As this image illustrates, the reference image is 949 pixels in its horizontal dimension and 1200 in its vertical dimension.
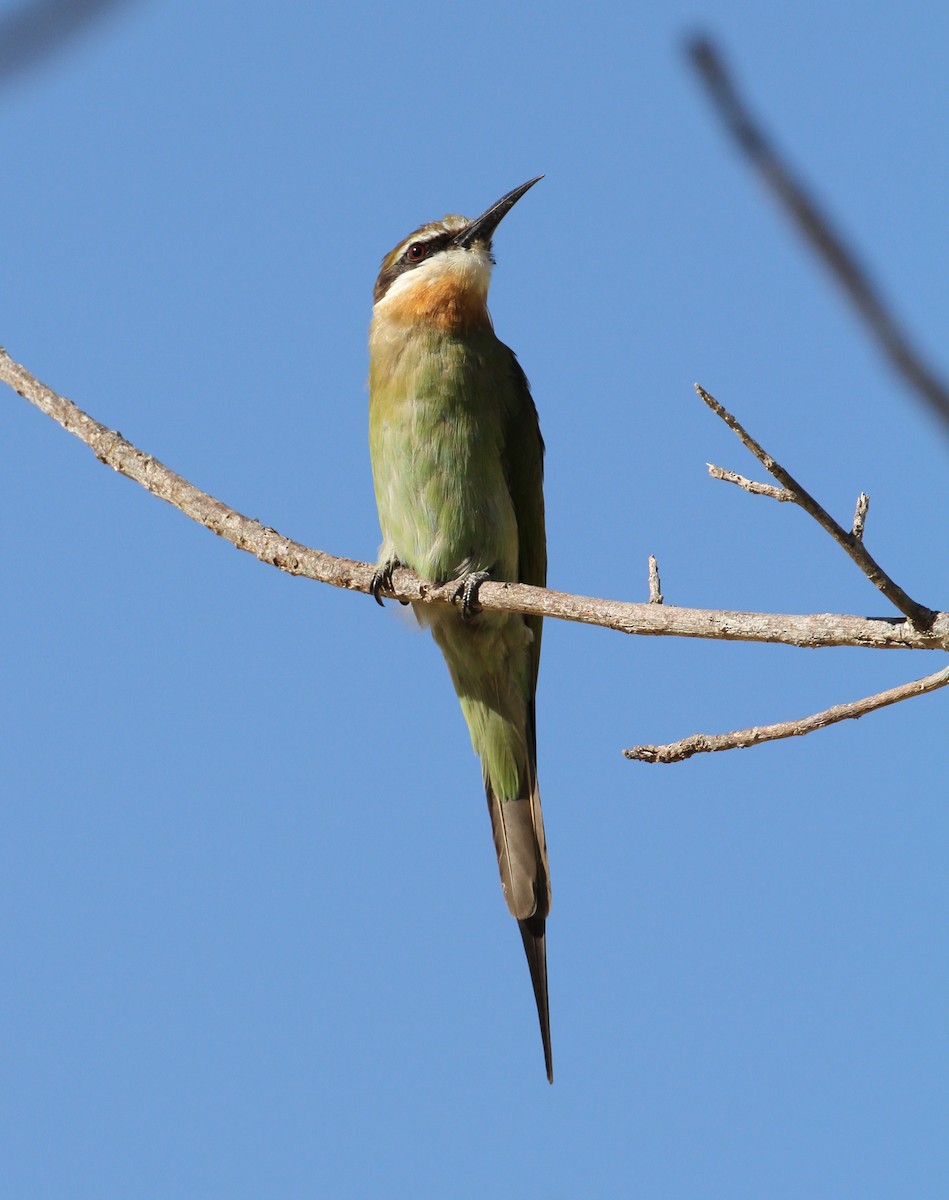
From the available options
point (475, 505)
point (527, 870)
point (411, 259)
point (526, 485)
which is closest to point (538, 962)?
point (527, 870)

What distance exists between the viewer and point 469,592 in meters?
4.17

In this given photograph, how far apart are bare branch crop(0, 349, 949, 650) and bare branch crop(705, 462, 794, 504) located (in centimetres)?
30

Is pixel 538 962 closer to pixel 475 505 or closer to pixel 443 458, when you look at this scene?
pixel 475 505

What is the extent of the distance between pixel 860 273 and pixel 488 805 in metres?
4.24

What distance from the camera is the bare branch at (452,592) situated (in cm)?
232

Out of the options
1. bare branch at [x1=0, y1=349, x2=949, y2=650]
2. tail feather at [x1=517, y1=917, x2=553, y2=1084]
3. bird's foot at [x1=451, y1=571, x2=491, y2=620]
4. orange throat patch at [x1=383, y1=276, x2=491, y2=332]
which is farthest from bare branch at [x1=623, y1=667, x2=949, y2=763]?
orange throat patch at [x1=383, y1=276, x2=491, y2=332]

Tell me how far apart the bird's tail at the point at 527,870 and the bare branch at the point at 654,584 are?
2037 millimetres

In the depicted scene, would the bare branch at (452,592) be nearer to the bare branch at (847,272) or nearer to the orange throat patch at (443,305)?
the orange throat patch at (443,305)

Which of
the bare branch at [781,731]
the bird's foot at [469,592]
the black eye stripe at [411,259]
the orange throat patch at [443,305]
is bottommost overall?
the bare branch at [781,731]

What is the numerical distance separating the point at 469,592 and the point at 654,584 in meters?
1.42

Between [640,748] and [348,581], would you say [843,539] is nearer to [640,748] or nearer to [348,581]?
[640,748]

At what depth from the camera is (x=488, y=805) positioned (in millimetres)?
4738

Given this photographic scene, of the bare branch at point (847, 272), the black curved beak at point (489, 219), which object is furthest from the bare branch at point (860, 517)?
the black curved beak at point (489, 219)

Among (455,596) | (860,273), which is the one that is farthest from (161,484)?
(860,273)
